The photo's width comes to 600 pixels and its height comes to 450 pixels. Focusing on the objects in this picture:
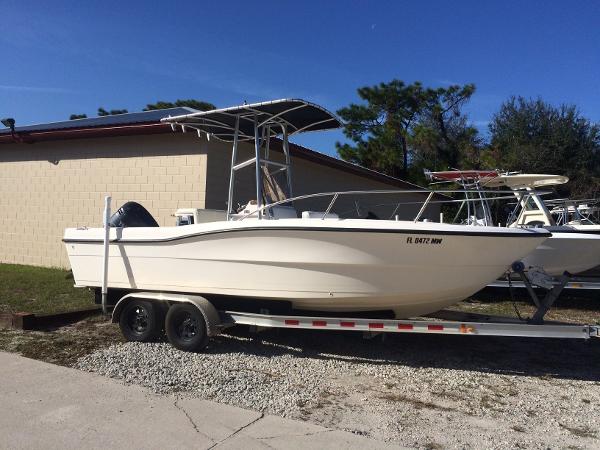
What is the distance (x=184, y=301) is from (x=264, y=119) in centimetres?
249

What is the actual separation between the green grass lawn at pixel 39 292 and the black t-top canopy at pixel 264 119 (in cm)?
356

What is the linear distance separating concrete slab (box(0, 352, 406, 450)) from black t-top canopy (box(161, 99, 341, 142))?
3324mm

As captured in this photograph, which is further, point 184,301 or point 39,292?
point 39,292

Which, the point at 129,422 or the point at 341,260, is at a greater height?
the point at 341,260

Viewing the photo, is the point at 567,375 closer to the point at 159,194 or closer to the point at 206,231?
the point at 206,231

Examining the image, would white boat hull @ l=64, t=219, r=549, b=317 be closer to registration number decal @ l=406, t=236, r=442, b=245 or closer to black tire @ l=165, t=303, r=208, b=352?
registration number decal @ l=406, t=236, r=442, b=245

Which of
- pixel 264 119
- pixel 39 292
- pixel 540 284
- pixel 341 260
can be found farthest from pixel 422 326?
pixel 39 292

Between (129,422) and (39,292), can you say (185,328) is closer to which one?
(129,422)

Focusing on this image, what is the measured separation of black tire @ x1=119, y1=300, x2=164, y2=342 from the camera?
6.43 metres

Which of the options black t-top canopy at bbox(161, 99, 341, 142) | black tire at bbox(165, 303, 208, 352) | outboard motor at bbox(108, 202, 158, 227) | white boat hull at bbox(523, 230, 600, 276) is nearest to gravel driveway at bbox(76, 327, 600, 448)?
black tire at bbox(165, 303, 208, 352)

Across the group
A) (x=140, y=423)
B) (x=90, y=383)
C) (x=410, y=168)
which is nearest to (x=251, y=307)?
(x=90, y=383)

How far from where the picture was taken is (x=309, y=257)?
17.8 ft

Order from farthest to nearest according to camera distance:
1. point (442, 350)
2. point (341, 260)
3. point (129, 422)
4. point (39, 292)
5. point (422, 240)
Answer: point (39, 292) < point (442, 350) < point (341, 260) < point (422, 240) < point (129, 422)

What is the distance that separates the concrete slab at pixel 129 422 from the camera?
374cm
